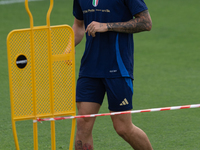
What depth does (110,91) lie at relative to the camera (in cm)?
393

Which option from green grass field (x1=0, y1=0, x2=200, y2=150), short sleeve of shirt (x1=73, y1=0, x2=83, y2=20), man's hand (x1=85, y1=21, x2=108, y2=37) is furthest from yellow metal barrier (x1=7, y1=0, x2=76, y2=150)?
green grass field (x1=0, y1=0, x2=200, y2=150)

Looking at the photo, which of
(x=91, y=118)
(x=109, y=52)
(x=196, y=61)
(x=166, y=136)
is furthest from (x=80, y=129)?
(x=196, y=61)

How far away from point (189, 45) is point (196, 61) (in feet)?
4.66

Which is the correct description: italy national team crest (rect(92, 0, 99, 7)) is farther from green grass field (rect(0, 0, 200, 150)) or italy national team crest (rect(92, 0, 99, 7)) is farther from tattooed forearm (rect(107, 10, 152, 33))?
green grass field (rect(0, 0, 200, 150))

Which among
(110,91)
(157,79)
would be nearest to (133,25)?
(110,91)

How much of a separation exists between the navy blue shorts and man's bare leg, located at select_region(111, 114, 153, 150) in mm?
95

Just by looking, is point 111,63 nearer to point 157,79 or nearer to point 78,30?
point 78,30

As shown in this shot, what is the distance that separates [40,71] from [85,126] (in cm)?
83

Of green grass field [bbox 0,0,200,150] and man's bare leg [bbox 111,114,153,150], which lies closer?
man's bare leg [bbox 111,114,153,150]

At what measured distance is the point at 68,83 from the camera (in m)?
3.62

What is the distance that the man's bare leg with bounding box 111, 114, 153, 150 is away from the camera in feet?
12.9

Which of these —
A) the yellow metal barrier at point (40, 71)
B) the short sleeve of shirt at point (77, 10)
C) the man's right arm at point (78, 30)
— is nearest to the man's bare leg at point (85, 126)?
the yellow metal barrier at point (40, 71)

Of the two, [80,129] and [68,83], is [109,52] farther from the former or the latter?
[80,129]

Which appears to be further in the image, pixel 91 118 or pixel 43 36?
pixel 91 118
